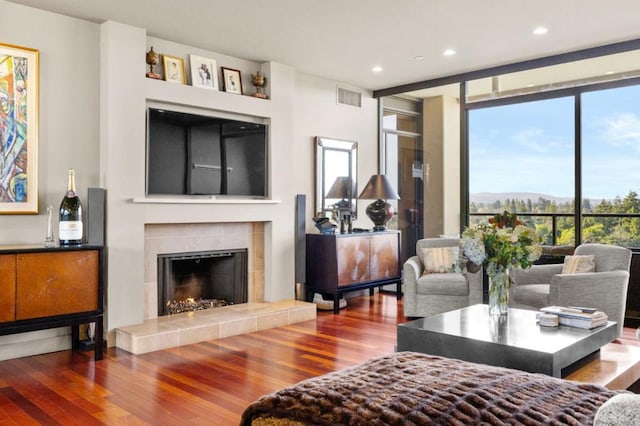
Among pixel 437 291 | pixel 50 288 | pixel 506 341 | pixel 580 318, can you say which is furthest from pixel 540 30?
pixel 50 288

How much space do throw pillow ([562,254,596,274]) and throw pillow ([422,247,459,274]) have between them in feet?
3.58

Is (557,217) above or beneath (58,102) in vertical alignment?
beneath

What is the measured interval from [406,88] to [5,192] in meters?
4.72

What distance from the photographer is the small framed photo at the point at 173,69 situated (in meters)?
4.86

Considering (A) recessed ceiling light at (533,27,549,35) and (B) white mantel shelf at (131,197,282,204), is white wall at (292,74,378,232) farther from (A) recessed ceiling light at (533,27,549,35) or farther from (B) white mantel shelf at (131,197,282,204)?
(A) recessed ceiling light at (533,27,549,35)

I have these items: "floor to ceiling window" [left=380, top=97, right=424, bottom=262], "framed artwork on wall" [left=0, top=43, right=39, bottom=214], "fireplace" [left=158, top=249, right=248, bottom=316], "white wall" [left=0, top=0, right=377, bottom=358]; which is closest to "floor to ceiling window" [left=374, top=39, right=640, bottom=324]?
"floor to ceiling window" [left=380, top=97, right=424, bottom=262]

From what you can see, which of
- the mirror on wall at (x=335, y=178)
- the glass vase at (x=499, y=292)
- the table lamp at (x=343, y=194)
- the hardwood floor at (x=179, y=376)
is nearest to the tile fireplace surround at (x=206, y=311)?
the hardwood floor at (x=179, y=376)

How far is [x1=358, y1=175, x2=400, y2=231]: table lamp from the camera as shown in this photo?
20.3 feet

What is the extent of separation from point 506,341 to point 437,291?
7.51 feet

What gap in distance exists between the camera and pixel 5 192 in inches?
157

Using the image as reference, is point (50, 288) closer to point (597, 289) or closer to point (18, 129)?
point (18, 129)

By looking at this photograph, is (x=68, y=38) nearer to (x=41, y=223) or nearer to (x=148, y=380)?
(x=41, y=223)

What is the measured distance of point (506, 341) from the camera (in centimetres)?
285

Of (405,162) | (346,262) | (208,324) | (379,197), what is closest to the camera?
(208,324)
